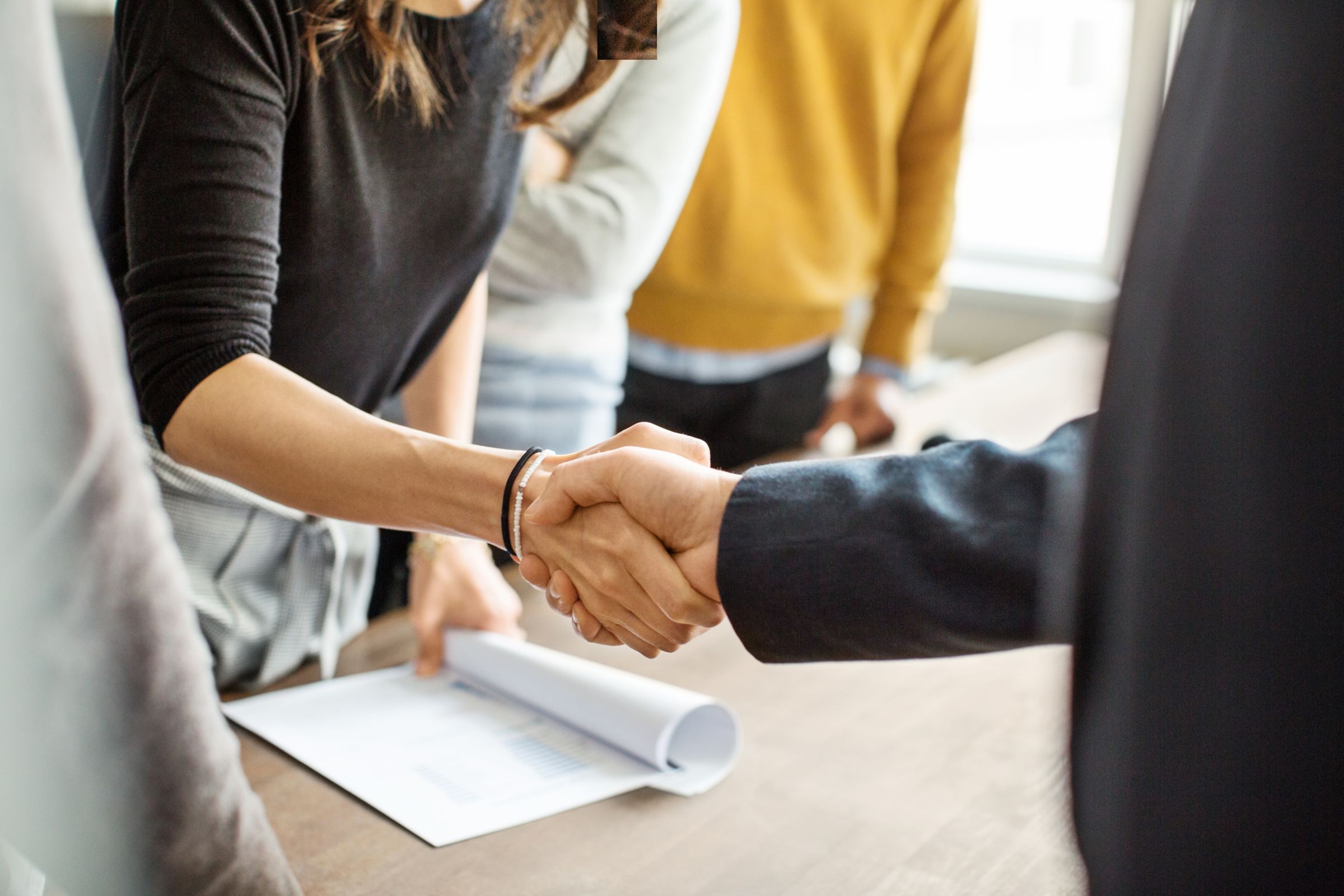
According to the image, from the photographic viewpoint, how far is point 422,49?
0.82m

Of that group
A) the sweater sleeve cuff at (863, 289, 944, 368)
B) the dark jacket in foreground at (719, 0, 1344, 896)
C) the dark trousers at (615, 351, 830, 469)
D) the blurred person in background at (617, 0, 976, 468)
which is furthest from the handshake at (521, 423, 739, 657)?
the sweater sleeve cuff at (863, 289, 944, 368)

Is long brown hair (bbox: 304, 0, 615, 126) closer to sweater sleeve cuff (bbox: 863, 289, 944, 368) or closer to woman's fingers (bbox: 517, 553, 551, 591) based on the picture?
woman's fingers (bbox: 517, 553, 551, 591)

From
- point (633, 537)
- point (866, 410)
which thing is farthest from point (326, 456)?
point (866, 410)

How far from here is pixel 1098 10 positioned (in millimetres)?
2377

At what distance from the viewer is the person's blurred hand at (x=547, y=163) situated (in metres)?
1.00

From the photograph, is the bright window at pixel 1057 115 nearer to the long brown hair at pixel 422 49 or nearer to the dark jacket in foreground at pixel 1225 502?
the long brown hair at pixel 422 49

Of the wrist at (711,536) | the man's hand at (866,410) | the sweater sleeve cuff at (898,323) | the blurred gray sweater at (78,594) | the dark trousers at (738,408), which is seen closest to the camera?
the blurred gray sweater at (78,594)

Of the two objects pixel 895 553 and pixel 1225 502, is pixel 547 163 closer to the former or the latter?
pixel 895 553

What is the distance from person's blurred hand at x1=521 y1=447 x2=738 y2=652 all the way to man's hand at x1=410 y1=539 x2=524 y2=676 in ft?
0.62

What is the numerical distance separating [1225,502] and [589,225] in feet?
2.28

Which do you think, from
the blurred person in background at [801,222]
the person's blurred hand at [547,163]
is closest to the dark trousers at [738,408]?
the blurred person in background at [801,222]

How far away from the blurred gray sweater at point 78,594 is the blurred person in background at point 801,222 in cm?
78

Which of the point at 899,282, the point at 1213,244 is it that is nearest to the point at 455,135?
the point at 1213,244

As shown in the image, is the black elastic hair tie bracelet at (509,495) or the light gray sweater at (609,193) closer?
the black elastic hair tie bracelet at (509,495)
